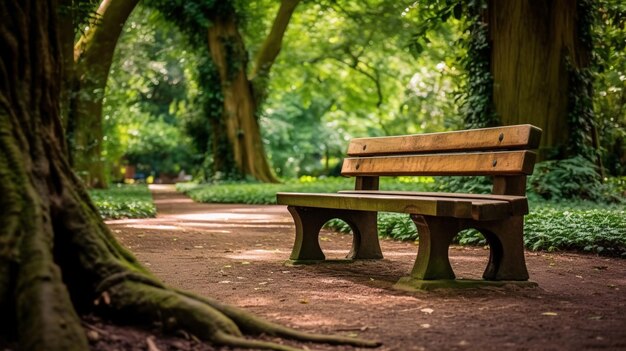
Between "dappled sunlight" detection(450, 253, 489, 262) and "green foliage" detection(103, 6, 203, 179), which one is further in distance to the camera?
"green foliage" detection(103, 6, 203, 179)

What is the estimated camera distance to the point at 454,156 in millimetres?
5762

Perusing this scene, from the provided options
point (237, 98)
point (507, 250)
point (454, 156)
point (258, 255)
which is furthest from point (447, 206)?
point (237, 98)

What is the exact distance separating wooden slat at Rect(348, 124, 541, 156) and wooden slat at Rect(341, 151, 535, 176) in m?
0.07

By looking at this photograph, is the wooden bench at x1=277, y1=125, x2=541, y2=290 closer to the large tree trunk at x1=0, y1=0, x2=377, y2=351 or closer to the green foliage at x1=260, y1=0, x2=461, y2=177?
the large tree trunk at x1=0, y1=0, x2=377, y2=351

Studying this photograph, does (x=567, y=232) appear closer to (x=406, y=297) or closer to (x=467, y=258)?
(x=467, y=258)

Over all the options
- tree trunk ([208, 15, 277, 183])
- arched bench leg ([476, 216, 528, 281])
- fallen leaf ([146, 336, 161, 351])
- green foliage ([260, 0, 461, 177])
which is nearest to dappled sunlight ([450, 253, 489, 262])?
arched bench leg ([476, 216, 528, 281])

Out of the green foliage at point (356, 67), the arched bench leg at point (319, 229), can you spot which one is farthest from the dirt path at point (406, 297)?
the green foliage at point (356, 67)

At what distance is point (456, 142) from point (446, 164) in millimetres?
194

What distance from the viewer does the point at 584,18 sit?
1149cm

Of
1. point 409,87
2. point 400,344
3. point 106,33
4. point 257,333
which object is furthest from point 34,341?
point 409,87

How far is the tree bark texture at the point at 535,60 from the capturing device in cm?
1110

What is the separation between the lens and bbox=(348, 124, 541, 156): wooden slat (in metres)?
5.12

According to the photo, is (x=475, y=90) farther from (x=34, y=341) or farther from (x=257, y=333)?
(x=34, y=341)

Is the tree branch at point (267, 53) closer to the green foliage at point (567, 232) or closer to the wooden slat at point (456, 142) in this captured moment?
the green foliage at point (567, 232)
